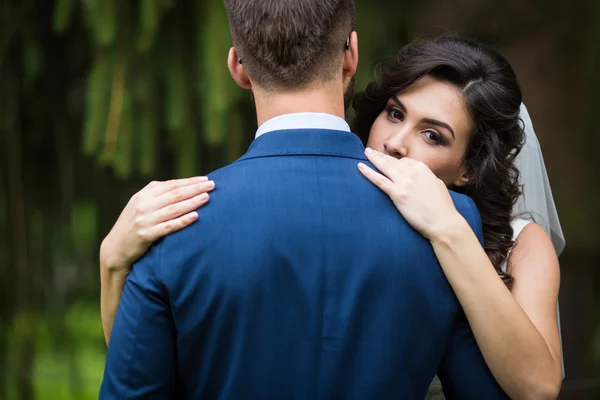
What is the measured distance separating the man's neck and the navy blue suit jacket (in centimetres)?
5

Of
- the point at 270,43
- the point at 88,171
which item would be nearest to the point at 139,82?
the point at 88,171

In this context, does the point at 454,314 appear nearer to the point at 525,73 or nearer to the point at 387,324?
the point at 387,324

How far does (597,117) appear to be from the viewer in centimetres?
354

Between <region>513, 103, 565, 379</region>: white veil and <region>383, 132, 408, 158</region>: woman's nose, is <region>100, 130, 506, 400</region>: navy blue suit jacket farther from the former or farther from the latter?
<region>513, 103, 565, 379</region>: white veil

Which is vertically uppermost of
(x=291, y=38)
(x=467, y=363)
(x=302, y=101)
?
(x=291, y=38)

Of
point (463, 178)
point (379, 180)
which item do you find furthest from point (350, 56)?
point (463, 178)

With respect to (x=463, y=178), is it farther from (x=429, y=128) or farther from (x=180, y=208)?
(x=180, y=208)

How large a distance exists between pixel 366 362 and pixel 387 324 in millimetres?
84

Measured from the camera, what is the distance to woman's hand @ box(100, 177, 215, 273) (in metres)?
1.45

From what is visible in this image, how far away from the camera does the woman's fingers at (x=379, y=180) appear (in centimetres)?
148

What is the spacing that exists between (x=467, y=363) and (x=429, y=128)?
2.62 ft

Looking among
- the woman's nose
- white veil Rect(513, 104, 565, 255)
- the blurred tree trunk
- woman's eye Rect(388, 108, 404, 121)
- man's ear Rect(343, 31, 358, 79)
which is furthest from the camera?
the blurred tree trunk

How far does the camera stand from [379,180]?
1.48m

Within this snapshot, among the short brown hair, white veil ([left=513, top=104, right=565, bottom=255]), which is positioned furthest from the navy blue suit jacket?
white veil ([left=513, top=104, right=565, bottom=255])
